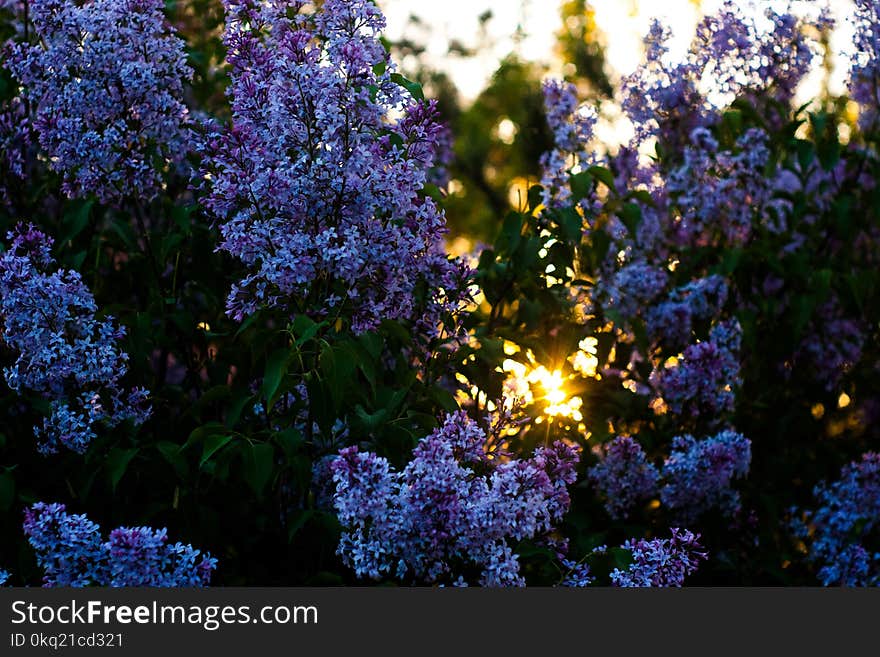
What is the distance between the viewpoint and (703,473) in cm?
449

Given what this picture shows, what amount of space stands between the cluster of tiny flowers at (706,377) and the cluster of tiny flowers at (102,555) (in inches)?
97.9

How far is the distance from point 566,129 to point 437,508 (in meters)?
2.68

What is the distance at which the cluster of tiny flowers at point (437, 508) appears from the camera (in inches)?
111

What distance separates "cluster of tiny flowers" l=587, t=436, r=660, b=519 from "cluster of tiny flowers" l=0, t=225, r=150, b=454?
1.89 meters

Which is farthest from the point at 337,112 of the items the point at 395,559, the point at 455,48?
the point at 455,48

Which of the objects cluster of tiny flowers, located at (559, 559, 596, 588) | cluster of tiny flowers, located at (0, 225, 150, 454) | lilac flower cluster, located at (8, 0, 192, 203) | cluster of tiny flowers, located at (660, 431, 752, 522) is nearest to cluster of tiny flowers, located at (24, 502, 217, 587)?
cluster of tiny flowers, located at (0, 225, 150, 454)

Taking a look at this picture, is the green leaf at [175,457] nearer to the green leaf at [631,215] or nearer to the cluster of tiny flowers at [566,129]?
the green leaf at [631,215]

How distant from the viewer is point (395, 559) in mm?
3043

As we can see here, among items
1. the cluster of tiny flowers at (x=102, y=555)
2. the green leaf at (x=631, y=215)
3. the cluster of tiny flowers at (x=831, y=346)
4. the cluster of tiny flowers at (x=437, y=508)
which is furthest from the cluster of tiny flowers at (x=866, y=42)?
the cluster of tiny flowers at (x=102, y=555)

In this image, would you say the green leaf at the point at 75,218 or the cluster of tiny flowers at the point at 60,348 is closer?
the cluster of tiny flowers at the point at 60,348

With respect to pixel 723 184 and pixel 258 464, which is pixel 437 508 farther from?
pixel 723 184

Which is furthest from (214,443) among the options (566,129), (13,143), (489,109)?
(489,109)

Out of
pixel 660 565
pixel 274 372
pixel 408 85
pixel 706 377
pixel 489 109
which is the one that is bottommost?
pixel 660 565

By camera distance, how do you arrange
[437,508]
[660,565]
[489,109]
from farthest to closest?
A: 1. [489,109]
2. [660,565]
3. [437,508]
